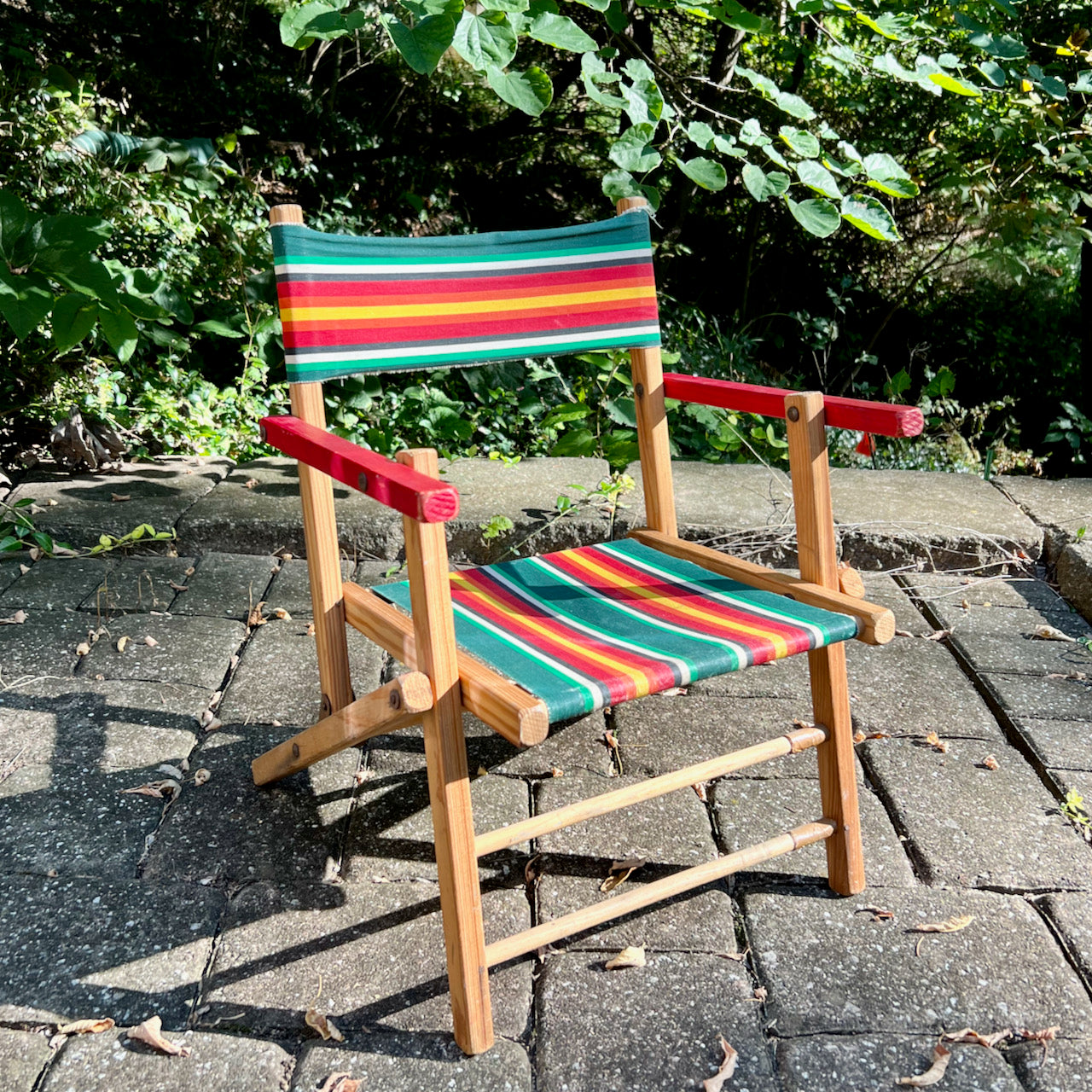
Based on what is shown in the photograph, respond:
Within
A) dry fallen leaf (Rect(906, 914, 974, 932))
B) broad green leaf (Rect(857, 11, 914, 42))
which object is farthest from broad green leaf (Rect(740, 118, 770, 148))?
dry fallen leaf (Rect(906, 914, 974, 932))

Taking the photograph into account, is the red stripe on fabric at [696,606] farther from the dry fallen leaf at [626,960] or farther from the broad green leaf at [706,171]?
the broad green leaf at [706,171]

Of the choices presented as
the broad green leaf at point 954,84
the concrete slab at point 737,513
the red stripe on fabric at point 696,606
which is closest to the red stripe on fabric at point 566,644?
the red stripe on fabric at point 696,606

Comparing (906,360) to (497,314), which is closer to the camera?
(497,314)

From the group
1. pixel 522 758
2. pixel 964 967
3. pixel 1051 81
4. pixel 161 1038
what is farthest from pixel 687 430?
pixel 161 1038

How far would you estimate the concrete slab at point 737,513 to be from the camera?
9.64ft

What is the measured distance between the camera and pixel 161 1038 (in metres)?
1.32

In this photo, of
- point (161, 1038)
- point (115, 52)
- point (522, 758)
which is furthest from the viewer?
point (115, 52)

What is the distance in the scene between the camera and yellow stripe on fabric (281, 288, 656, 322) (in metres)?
1.64

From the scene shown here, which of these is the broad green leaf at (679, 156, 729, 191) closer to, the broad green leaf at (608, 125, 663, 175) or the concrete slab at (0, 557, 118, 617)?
the broad green leaf at (608, 125, 663, 175)

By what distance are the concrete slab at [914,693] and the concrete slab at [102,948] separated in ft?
4.53

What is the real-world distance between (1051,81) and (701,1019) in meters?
2.26

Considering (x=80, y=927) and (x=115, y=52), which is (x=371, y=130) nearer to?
(x=115, y=52)

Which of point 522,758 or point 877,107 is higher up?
point 877,107

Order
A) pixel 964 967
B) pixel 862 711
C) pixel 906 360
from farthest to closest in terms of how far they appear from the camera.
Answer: pixel 906 360 < pixel 862 711 < pixel 964 967
